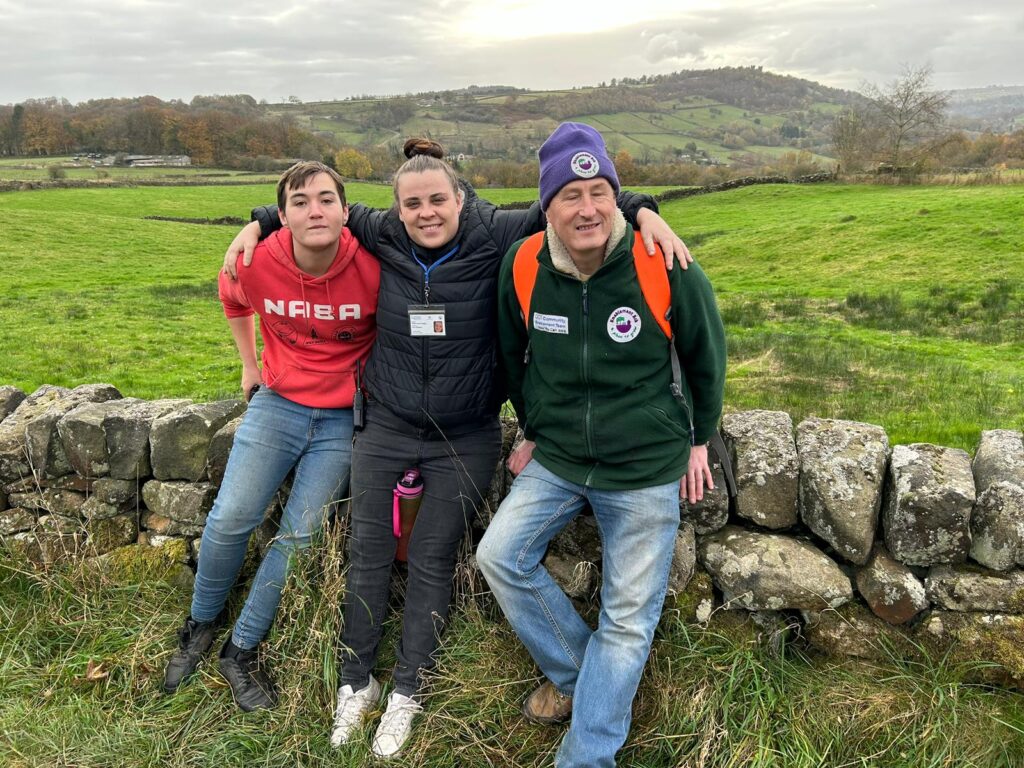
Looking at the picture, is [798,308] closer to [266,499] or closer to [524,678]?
[524,678]

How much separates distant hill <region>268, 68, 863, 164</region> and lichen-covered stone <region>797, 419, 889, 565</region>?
100m

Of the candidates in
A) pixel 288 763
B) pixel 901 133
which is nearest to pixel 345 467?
pixel 288 763

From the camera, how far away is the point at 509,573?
2994mm

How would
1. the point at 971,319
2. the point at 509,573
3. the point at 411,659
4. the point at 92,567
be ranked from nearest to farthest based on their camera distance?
the point at 509,573 < the point at 411,659 < the point at 92,567 < the point at 971,319

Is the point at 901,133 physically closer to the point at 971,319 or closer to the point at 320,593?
the point at 971,319

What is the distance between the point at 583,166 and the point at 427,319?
1.03 m

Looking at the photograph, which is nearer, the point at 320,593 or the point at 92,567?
the point at 320,593

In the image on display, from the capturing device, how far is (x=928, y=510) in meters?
2.94

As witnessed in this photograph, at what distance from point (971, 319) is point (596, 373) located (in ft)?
33.7

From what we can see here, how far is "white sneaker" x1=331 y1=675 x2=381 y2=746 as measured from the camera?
305 cm

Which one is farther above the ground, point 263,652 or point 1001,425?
point 1001,425

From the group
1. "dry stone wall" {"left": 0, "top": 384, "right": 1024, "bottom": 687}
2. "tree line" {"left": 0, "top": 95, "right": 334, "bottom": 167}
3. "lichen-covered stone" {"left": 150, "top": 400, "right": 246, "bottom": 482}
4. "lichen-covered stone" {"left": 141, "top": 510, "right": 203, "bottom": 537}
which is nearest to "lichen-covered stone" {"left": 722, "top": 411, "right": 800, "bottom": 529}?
"dry stone wall" {"left": 0, "top": 384, "right": 1024, "bottom": 687}

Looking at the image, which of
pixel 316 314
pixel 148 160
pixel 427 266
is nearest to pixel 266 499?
pixel 316 314

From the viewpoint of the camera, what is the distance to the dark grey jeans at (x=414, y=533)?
329 cm
